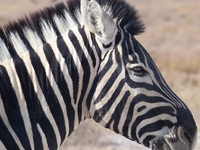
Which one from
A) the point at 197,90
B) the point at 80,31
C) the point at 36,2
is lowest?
the point at 197,90

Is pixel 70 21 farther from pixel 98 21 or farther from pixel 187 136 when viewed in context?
pixel 187 136

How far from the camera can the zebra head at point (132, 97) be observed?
14.2 feet

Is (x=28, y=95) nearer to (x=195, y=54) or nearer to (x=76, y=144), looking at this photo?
(x=76, y=144)

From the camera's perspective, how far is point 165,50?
A: 22828 mm

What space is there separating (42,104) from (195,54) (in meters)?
16.9

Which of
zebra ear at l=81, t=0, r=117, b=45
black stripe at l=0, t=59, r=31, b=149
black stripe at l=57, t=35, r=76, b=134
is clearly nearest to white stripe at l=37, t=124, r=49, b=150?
black stripe at l=0, t=59, r=31, b=149

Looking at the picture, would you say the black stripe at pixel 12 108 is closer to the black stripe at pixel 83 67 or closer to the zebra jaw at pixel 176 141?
the black stripe at pixel 83 67

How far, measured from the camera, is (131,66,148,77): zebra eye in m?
4.32

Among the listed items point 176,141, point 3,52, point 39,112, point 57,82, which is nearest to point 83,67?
point 57,82

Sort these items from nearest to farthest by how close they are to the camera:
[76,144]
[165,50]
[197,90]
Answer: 1. [76,144]
2. [197,90]
3. [165,50]

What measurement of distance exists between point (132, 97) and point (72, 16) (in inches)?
29.0

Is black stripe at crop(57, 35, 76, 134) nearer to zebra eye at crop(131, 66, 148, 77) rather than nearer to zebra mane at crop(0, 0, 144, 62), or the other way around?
zebra mane at crop(0, 0, 144, 62)

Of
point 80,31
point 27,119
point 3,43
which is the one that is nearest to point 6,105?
point 27,119

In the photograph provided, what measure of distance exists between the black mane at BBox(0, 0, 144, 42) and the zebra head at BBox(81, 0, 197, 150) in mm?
155
